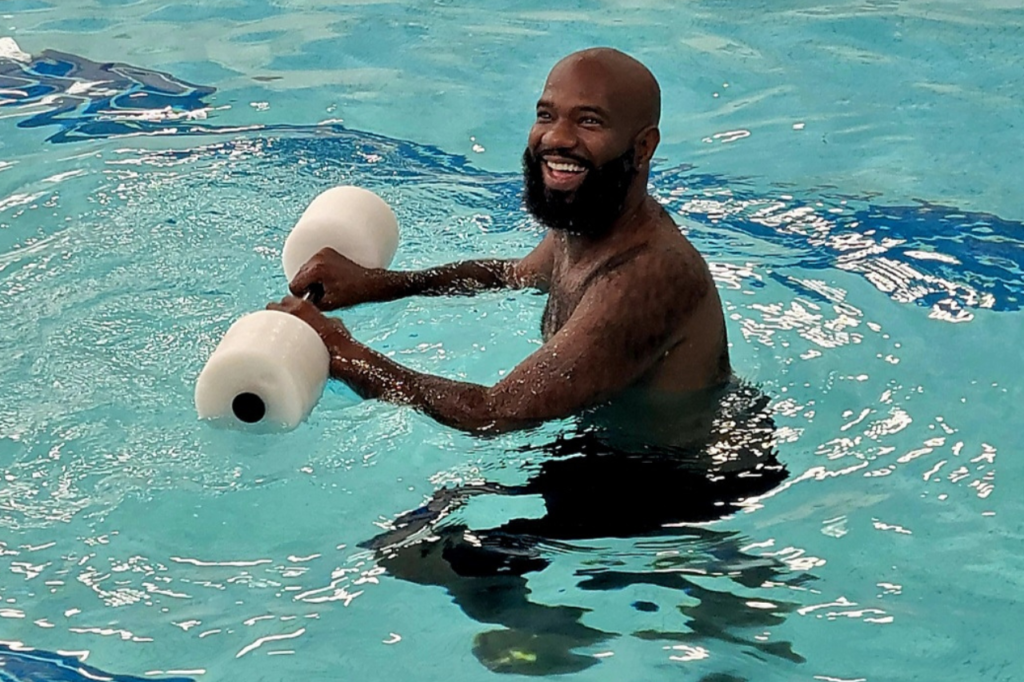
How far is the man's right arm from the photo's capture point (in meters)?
3.82

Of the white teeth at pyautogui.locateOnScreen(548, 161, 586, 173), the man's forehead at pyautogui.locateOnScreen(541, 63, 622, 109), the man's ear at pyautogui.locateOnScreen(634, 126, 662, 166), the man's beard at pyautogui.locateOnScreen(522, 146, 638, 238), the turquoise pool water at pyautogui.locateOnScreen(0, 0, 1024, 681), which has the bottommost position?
the turquoise pool water at pyautogui.locateOnScreen(0, 0, 1024, 681)

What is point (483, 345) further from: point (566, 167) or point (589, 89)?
point (589, 89)

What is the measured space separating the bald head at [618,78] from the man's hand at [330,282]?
2.77ft

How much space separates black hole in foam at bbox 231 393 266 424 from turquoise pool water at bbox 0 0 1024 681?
52 centimetres

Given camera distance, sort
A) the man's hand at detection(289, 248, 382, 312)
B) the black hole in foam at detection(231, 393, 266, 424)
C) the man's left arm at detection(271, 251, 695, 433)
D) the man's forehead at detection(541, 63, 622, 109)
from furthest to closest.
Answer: the man's hand at detection(289, 248, 382, 312) < the man's forehead at detection(541, 63, 622, 109) < the man's left arm at detection(271, 251, 695, 433) < the black hole in foam at detection(231, 393, 266, 424)

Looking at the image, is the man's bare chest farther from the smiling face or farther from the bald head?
the bald head

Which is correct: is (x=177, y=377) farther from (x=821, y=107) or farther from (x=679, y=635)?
(x=821, y=107)

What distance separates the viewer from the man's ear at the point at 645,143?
344cm

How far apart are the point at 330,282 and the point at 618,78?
1012mm

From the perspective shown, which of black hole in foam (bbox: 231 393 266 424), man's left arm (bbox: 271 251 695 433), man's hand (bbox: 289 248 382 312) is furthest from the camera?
man's hand (bbox: 289 248 382 312)

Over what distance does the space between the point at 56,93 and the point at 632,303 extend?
5.30m

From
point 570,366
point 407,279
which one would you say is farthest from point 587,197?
point 407,279

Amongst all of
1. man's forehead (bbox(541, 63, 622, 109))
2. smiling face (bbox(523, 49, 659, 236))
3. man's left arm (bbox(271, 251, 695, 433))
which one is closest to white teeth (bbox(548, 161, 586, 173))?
smiling face (bbox(523, 49, 659, 236))

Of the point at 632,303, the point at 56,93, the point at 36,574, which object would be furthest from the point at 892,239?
the point at 56,93
